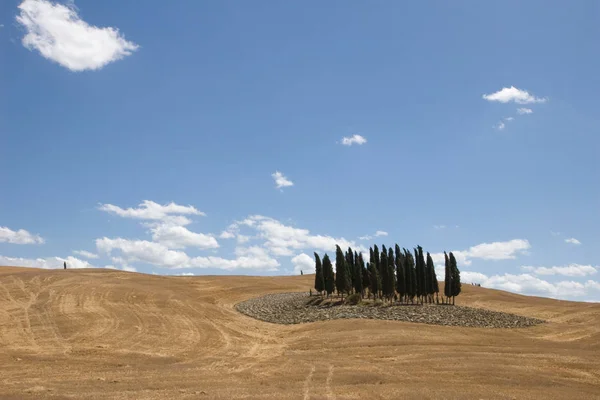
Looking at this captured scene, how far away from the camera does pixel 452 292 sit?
6531 centimetres

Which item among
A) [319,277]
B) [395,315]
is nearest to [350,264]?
[319,277]

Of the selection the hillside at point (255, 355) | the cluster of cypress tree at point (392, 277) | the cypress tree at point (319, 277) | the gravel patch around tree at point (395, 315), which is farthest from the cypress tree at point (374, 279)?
the hillside at point (255, 355)

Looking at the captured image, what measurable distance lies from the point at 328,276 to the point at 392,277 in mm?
9777

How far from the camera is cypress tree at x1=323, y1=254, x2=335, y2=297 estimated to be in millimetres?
65500

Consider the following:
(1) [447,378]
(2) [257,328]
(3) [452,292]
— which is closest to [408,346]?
(1) [447,378]

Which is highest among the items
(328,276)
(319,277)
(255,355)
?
(328,276)

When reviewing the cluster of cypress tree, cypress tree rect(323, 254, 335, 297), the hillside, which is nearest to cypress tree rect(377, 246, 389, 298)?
the cluster of cypress tree

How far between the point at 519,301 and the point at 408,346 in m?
53.0

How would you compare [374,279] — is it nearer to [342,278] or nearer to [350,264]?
[342,278]

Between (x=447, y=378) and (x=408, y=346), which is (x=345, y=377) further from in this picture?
(x=408, y=346)

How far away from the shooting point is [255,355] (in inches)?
1165

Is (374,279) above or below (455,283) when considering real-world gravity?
above

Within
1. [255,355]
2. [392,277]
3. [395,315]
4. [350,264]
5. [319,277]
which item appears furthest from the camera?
[350,264]

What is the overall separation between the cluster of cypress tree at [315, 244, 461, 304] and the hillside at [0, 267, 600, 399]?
736 inches
